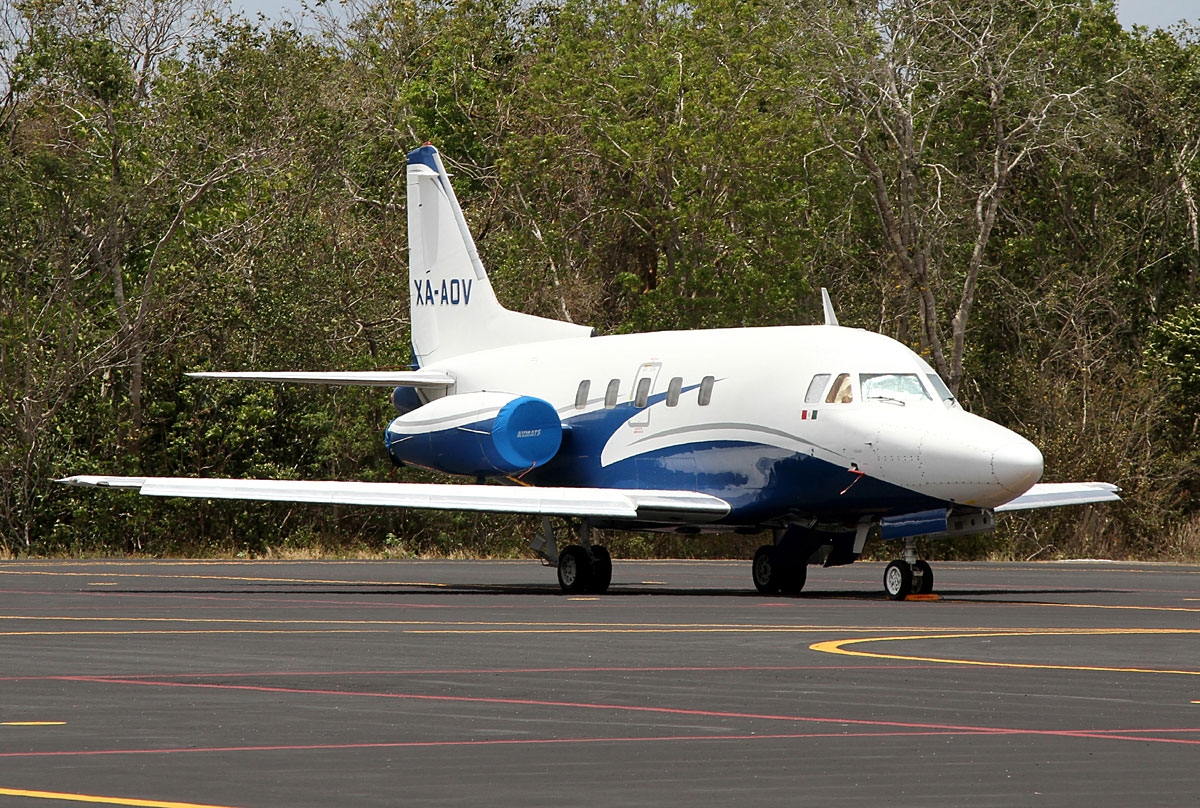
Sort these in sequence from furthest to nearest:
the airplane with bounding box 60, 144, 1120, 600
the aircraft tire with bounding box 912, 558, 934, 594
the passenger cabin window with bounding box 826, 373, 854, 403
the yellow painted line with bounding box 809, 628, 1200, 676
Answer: the passenger cabin window with bounding box 826, 373, 854, 403, the aircraft tire with bounding box 912, 558, 934, 594, the airplane with bounding box 60, 144, 1120, 600, the yellow painted line with bounding box 809, 628, 1200, 676

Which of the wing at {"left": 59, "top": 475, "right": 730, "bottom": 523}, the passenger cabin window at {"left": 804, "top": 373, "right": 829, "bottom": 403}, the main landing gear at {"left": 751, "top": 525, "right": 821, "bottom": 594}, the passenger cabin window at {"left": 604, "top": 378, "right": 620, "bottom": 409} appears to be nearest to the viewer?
the passenger cabin window at {"left": 804, "top": 373, "right": 829, "bottom": 403}

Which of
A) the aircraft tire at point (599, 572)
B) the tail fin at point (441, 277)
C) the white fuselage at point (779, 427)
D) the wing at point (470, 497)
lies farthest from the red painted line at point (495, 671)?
the tail fin at point (441, 277)

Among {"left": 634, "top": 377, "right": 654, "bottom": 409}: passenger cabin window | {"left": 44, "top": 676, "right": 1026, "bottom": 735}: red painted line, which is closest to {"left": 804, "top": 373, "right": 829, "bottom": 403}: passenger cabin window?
{"left": 634, "top": 377, "right": 654, "bottom": 409}: passenger cabin window

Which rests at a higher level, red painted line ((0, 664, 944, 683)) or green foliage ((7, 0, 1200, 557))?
green foliage ((7, 0, 1200, 557))

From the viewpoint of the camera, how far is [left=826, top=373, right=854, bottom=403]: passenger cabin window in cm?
2744

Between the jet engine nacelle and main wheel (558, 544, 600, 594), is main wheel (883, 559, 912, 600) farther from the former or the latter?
the jet engine nacelle

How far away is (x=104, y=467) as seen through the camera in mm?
46562

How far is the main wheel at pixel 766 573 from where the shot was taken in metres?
29.4

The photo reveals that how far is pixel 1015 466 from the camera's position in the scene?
25391 mm

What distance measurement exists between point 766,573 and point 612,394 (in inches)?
151

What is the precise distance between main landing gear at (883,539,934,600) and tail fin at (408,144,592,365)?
11.0 metres

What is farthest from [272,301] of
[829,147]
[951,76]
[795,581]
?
[795,581]

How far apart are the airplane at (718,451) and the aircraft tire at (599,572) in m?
0.04

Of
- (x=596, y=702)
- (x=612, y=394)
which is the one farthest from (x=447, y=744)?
(x=612, y=394)
